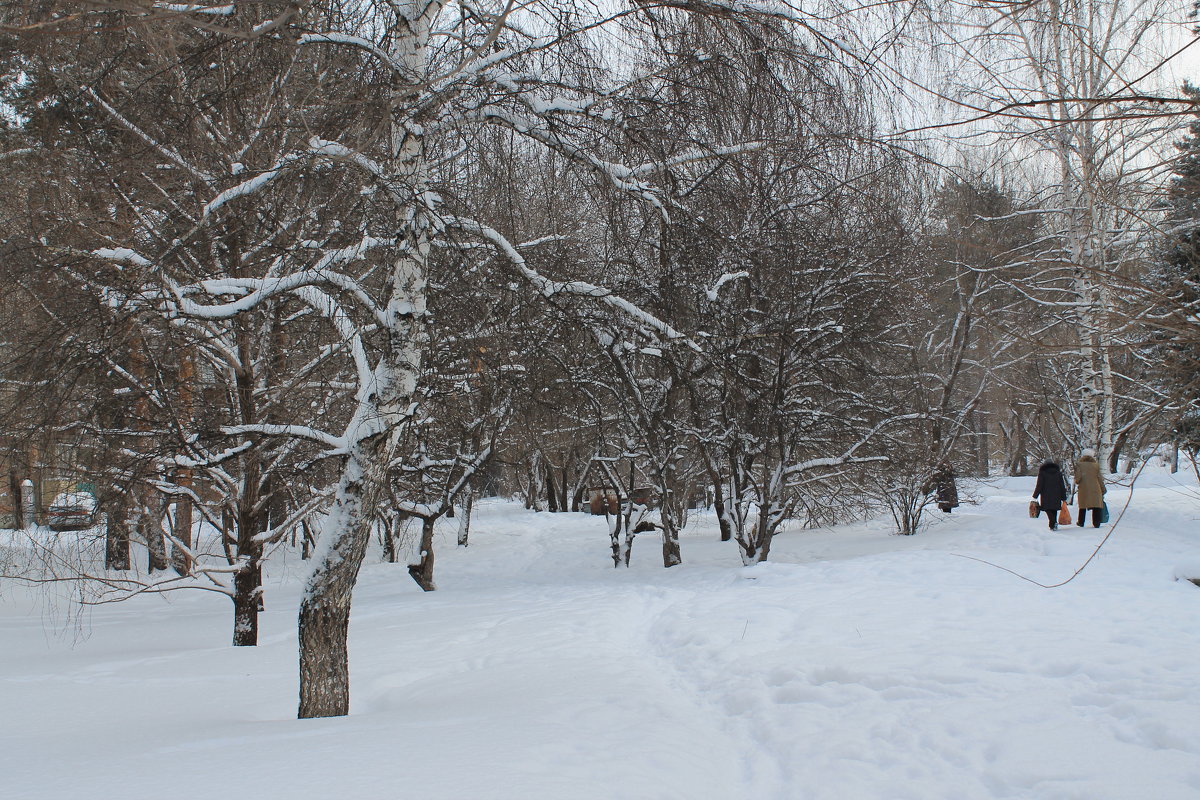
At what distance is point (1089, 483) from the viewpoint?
42.1ft

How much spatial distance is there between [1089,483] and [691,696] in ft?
33.8

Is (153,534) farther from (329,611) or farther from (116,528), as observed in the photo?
(329,611)

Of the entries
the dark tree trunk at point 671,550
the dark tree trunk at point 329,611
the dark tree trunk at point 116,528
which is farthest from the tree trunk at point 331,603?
the dark tree trunk at point 671,550

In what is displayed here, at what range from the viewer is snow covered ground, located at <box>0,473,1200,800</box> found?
3.57 m

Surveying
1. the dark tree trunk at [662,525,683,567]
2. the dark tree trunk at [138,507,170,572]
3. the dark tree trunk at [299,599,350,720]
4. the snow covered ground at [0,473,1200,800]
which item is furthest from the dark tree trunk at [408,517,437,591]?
the dark tree trunk at [299,599,350,720]

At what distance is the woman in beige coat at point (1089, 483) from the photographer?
12680 mm

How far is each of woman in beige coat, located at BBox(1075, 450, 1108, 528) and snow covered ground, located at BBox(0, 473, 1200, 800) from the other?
6.67ft

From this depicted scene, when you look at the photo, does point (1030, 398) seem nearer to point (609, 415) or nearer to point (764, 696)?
point (609, 415)

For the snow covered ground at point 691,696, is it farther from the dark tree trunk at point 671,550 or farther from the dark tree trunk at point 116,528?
the dark tree trunk at point 671,550

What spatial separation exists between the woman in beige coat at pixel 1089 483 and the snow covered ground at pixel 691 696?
203cm

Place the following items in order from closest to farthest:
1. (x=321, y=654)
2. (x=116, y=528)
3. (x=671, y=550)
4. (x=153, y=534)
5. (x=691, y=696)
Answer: (x=321, y=654) < (x=691, y=696) < (x=116, y=528) < (x=153, y=534) < (x=671, y=550)

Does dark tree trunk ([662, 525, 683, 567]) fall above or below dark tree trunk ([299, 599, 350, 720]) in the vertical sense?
below

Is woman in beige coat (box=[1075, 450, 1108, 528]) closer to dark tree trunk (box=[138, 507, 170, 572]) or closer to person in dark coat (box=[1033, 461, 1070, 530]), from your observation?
person in dark coat (box=[1033, 461, 1070, 530])

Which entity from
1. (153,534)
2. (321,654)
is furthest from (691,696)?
(153,534)
